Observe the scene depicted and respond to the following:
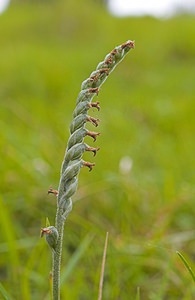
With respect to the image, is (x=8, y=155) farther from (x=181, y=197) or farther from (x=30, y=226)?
(x=181, y=197)

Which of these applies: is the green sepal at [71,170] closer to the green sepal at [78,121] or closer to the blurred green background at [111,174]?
the green sepal at [78,121]

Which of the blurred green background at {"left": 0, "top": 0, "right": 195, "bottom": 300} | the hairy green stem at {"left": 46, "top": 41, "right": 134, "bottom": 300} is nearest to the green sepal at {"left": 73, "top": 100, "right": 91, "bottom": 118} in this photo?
the hairy green stem at {"left": 46, "top": 41, "right": 134, "bottom": 300}

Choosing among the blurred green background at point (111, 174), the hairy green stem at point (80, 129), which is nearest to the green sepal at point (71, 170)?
the hairy green stem at point (80, 129)

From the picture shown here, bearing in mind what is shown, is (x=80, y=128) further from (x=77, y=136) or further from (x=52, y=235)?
(x=52, y=235)

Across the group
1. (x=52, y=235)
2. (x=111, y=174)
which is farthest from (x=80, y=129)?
(x=111, y=174)

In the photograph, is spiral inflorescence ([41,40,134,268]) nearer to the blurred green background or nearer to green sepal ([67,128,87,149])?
green sepal ([67,128,87,149])

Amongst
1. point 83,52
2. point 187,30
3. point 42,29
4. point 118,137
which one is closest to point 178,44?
point 187,30

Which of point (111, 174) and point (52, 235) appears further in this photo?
point (111, 174)

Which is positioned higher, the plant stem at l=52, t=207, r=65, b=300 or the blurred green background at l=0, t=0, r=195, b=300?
the blurred green background at l=0, t=0, r=195, b=300

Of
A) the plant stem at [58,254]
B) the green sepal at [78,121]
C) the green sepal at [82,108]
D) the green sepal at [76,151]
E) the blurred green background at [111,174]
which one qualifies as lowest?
the plant stem at [58,254]
